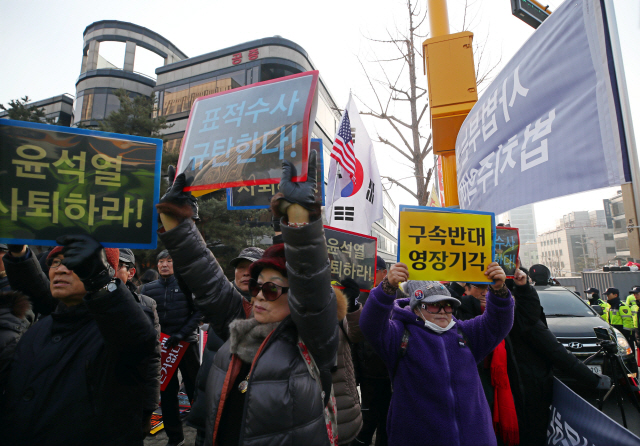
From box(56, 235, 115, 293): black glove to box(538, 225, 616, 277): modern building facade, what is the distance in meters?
70.0

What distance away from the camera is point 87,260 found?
60.8 inches

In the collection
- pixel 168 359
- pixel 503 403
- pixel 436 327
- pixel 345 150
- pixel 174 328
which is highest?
pixel 345 150

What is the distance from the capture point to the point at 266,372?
152 cm

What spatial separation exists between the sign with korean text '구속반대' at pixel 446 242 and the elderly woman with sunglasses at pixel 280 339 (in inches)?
36.2

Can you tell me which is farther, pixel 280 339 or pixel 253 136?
pixel 253 136

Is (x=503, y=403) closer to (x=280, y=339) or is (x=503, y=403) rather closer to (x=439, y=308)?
(x=439, y=308)

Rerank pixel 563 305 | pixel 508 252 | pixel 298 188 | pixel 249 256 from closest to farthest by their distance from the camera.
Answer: pixel 298 188 → pixel 508 252 → pixel 249 256 → pixel 563 305

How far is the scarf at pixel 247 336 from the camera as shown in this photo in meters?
1.63

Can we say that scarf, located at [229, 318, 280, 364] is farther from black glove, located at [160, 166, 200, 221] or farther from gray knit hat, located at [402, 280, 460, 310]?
gray knit hat, located at [402, 280, 460, 310]

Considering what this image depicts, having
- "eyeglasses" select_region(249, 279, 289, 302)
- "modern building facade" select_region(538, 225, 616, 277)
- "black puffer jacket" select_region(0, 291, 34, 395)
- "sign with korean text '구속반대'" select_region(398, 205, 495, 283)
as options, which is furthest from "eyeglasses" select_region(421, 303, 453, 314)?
"modern building facade" select_region(538, 225, 616, 277)

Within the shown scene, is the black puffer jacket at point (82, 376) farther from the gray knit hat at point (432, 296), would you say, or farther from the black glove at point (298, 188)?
the gray knit hat at point (432, 296)

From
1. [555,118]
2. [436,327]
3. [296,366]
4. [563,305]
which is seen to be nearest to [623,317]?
[563,305]

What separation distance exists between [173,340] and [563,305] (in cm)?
605

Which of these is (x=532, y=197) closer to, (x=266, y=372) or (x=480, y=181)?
(x=480, y=181)
